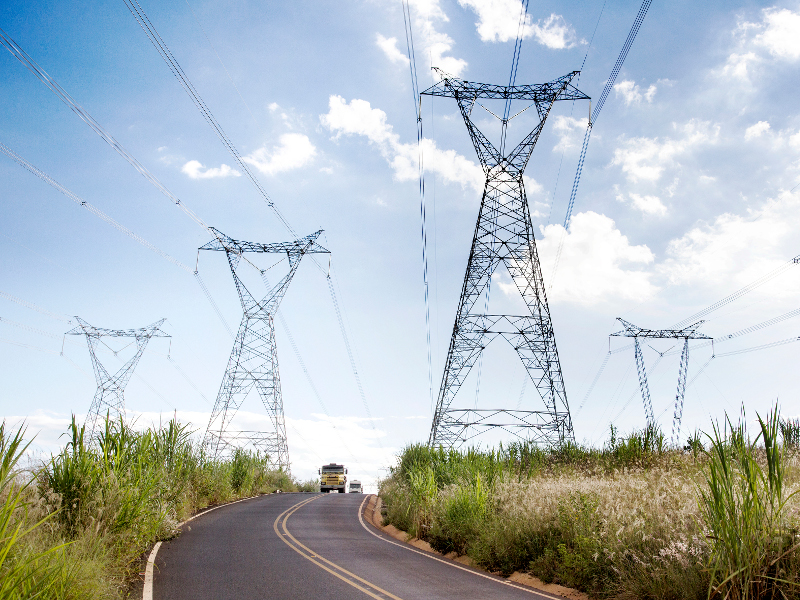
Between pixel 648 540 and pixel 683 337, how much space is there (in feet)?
147

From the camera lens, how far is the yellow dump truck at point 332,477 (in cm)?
5488

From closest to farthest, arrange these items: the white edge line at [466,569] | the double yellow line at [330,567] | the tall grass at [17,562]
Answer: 1. the tall grass at [17,562]
2. the double yellow line at [330,567]
3. the white edge line at [466,569]

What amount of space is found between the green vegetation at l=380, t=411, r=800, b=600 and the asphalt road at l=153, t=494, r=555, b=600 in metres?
1.00

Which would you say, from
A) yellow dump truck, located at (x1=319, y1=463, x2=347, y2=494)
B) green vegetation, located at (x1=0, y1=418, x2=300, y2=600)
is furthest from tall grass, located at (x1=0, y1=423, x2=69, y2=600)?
yellow dump truck, located at (x1=319, y1=463, x2=347, y2=494)

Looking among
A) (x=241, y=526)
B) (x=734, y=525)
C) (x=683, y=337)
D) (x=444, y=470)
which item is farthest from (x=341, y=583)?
(x=683, y=337)

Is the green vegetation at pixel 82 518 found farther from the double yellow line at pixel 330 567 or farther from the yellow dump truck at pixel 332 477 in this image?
the yellow dump truck at pixel 332 477

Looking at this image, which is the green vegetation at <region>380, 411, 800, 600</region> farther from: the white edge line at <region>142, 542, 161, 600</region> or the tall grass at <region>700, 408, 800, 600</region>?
the white edge line at <region>142, 542, 161, 600</region>

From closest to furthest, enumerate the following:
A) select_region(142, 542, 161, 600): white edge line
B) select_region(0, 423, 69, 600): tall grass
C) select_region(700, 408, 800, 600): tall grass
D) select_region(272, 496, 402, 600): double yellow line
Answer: select_region(0, 423, 69, 600): tall grass < select_region(700, 408, 800, 600): tall grass < select_region(142, 542, 161, 600): white edge line < select_region(272, 496, 402, 600): double yellow line

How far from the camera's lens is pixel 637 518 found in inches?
408

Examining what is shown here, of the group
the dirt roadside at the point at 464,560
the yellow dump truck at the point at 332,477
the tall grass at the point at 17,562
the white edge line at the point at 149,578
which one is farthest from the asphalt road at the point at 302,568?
the yellow dump truck at the point at 332,477

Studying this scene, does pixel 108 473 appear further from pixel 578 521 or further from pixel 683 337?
pixel 683 337

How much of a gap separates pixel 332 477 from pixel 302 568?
44883 millimetres

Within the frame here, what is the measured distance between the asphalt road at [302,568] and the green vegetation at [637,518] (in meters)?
1.00

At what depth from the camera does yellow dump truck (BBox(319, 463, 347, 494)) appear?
54.9 metres
